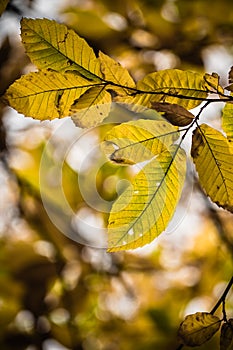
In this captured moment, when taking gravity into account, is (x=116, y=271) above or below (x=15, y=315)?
above

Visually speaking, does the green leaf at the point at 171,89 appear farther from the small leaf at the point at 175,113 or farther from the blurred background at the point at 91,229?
the blurred background at the point at 91,229

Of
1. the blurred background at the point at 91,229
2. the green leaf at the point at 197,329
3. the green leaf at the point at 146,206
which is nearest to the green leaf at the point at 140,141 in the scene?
the green leaf at the point at 146,206

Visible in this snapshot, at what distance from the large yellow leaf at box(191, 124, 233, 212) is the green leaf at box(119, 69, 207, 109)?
3cm

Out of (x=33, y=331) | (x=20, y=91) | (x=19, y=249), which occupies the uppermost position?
(x=20, y=91)

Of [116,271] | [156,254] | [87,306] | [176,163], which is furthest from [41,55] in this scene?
[156,254]

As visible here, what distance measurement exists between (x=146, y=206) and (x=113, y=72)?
127 millimetres

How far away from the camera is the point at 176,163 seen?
516 millimetres

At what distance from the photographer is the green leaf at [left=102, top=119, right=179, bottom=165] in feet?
1.69

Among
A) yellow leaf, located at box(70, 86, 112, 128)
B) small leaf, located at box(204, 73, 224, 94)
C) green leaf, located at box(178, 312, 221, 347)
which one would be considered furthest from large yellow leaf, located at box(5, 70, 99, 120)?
green leaf, located at box(178, 312, 221, 347)

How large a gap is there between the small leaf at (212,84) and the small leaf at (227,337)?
0.71ft

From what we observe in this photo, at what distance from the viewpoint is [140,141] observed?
518 mm

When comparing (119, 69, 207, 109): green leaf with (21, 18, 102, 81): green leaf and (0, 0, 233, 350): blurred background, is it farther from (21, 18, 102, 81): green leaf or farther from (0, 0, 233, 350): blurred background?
(0, 0, 233, 350): blurred background

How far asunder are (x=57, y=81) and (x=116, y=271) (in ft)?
4.13

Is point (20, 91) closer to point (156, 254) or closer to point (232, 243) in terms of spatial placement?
point (232, 243)
